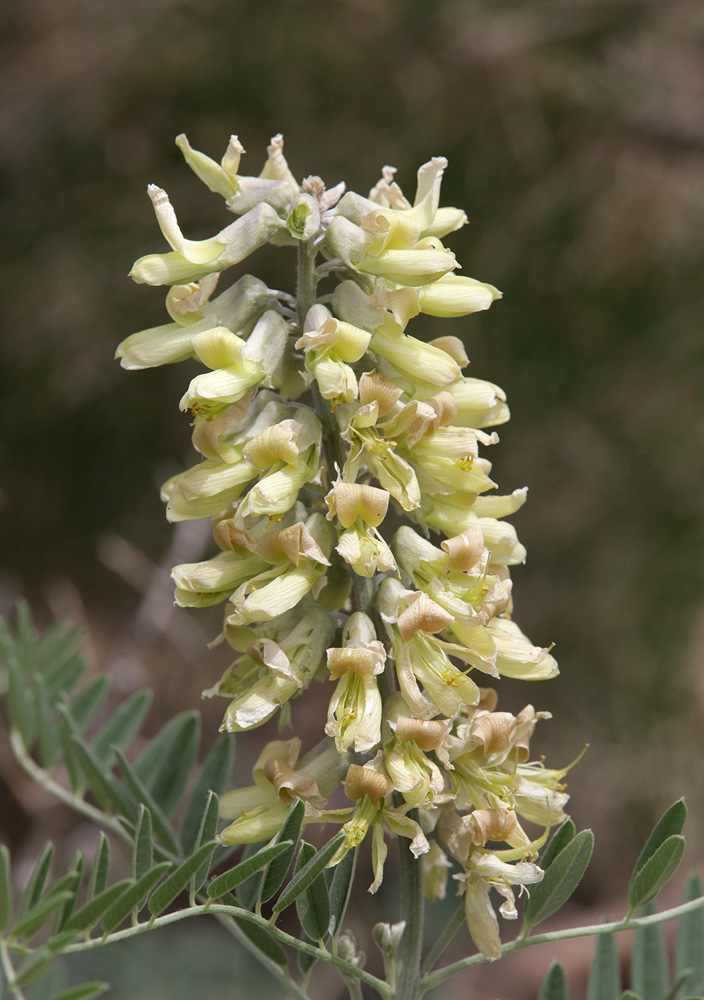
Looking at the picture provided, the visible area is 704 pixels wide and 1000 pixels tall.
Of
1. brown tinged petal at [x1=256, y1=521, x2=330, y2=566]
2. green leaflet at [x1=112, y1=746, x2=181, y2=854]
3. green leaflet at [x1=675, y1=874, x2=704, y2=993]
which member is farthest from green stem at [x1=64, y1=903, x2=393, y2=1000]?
green leaflet at [x1=675, y1=874, x2=704, y2=993]

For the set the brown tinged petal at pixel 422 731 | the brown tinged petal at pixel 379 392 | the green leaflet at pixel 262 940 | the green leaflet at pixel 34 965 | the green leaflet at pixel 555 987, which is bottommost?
the green leaflet at pixel 555 987

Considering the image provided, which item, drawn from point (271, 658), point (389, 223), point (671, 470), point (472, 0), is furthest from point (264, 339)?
point (671, 470)

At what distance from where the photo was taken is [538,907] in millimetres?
879

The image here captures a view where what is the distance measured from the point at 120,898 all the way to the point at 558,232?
2810 mm

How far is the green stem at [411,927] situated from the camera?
3.01 ft

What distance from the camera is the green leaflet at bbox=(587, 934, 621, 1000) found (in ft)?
3.65

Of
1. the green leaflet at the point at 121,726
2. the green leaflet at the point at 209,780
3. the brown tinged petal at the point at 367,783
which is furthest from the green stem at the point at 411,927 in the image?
the green leaflet at the point at 121,726

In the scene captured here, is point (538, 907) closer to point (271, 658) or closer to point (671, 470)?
point (271, 658)

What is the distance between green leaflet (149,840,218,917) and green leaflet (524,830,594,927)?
0.32 meters

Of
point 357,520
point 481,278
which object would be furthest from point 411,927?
point 481,278

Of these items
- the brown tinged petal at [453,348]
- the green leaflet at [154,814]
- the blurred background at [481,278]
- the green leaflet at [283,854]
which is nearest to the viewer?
the green leaflet at [283,854]

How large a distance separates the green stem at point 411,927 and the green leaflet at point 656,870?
21 centimetres

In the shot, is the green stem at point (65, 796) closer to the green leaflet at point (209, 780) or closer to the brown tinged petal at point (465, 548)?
the green leaflet at point (209, 780)

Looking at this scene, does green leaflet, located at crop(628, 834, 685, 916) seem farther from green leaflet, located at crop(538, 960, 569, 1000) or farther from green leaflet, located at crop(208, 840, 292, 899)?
green leaflet, located at crop(208, 840, 292, 899)
